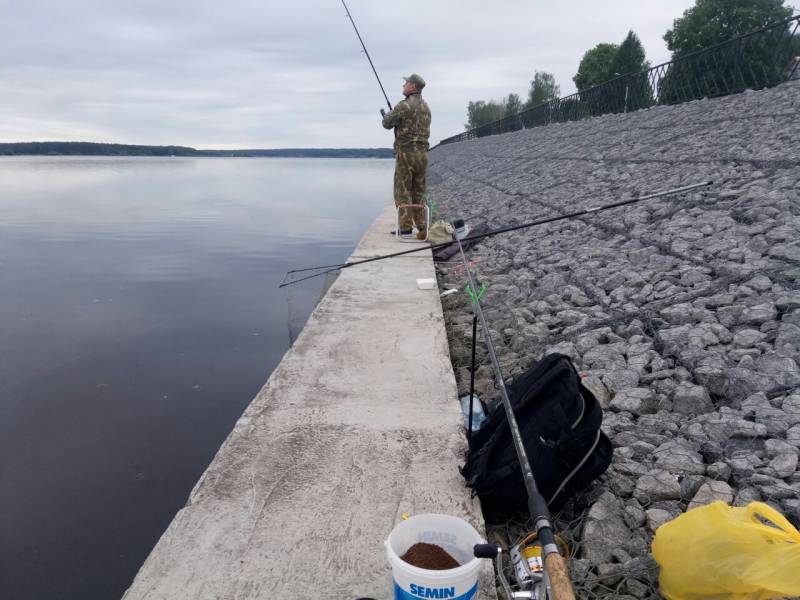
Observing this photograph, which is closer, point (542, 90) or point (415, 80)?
point (415, 80)

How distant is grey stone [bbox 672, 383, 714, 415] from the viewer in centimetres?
301

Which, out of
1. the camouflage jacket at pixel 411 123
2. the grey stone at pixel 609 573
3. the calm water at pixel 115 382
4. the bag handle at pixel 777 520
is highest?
the camouflage jacket at pixel 411 123

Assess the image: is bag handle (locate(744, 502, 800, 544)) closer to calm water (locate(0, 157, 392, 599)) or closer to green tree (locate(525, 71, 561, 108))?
calm water (locate(0, 157, 392, 599))

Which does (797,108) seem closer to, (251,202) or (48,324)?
(48,324)

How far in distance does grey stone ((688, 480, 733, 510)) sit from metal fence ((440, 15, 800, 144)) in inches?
404

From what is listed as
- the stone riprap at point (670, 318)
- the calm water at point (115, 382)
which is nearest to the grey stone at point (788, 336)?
the stone riprap at point (670, 318)

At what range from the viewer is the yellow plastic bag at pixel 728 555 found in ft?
5.06

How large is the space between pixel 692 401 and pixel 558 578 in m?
2.15

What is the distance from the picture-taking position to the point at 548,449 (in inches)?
92.6

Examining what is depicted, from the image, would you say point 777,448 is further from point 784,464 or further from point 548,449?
point 548,449

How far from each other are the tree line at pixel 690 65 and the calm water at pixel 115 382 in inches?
415

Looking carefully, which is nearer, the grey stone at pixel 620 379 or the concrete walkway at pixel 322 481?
the concrete walkway at pixel 322 481

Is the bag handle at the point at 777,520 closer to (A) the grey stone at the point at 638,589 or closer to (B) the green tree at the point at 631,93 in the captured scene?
(A) the grey stone at the point at 638,589

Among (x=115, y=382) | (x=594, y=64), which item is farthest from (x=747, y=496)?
(x=594, y=64)
